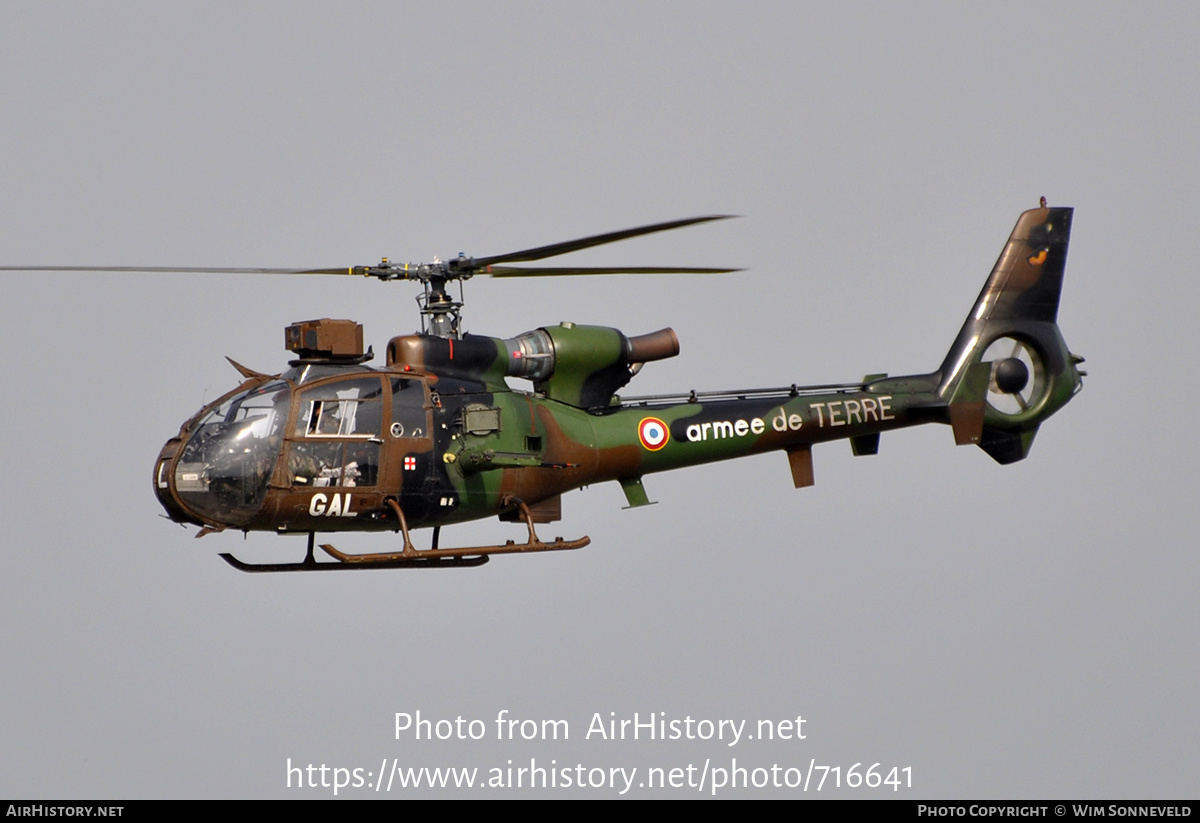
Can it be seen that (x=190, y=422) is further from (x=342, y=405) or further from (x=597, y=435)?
(x=597, y=435)

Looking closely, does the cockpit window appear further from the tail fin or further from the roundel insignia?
the tail fin

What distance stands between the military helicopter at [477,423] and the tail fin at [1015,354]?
0.02 metres

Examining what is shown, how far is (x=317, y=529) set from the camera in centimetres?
1331

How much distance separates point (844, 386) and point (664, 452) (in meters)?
1.83

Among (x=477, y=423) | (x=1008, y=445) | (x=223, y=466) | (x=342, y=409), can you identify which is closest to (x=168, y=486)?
(x=223, y=466)

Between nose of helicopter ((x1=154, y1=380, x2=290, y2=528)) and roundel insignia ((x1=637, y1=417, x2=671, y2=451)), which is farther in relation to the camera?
roundel insignia ((x1=637, y1=417, x2=671, y2=451))

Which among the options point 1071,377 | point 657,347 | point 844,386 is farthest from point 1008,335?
point 657,347

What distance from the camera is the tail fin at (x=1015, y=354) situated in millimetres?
15992

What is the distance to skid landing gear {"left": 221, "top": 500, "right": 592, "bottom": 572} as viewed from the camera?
13211mm

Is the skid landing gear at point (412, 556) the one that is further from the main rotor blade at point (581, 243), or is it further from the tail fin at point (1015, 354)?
the tail fin at point (1015, 354)

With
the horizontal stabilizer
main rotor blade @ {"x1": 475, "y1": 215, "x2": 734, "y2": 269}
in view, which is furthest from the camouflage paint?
main rotor blade @ {"x1": 475, "y1": 215, "x2": 734, "y2": 269}

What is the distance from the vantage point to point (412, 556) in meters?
13.2

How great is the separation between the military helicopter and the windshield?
1 centimetres

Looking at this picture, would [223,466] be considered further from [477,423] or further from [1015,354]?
[1015,354]
